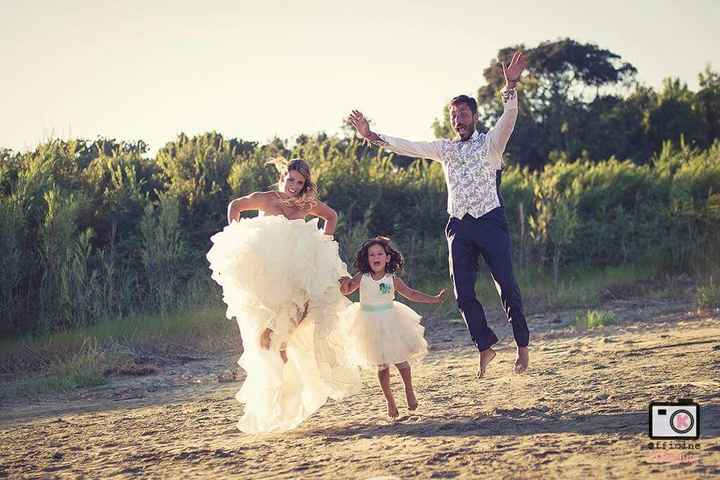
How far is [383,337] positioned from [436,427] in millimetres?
790

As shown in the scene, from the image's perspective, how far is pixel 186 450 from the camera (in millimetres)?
7145

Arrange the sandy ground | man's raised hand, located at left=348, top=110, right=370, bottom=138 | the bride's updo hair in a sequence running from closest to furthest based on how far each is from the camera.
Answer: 1. the sandy ground
2. the bride's updo hair
3. man's raised hand, located at left=348, top=110, right=370, bottom=138

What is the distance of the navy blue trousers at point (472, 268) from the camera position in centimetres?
809

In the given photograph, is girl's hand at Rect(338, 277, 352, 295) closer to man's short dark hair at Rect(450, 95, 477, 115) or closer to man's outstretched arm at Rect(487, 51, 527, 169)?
man's outstretched arm at Rect(487, 51, 527, 169)

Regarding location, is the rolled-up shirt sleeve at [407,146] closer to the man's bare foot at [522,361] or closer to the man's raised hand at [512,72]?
the man's raised hand at [512,72]

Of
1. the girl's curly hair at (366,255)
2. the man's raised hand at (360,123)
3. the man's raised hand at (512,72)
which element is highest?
the man's raised hand at (512,72)

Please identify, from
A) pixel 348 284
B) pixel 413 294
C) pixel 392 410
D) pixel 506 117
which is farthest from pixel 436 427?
pixel 506 117

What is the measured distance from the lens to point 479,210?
8070 millimetres

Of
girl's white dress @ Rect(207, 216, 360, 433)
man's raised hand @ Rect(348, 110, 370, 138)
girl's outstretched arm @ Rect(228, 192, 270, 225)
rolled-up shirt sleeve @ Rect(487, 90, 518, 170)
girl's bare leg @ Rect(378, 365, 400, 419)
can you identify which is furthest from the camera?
man's raised hand @ Rect(348, 110, 370, 138)

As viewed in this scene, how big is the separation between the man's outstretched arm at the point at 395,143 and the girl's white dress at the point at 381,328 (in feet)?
4.44

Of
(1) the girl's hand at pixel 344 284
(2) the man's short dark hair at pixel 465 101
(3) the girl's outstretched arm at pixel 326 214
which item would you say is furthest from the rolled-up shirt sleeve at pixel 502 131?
(1) the girl's hand at pixel 344 284

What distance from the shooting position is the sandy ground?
577 cm

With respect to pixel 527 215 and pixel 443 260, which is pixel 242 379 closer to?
pixel 443 260

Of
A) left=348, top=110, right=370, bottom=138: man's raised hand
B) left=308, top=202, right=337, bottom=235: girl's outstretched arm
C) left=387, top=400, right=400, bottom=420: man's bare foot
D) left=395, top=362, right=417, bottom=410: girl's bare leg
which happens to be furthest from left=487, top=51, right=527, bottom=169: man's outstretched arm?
left=387, top=400, right=400, bottom=420: man's bare foot
